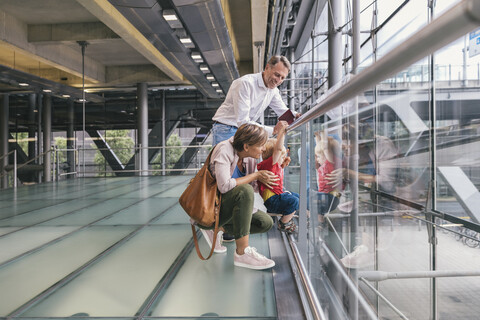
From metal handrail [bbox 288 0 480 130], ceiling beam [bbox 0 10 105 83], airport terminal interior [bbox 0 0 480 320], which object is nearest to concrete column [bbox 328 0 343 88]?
airport terminal interior [bbox 0 0 480 320]

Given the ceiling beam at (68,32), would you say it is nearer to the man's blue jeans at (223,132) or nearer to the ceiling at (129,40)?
the ceiling at (129,40)

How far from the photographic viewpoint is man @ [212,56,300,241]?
2.35 metres

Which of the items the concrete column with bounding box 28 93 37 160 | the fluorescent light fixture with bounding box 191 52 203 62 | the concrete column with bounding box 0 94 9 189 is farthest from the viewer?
the concrete column with bounding box 28 93 37 160

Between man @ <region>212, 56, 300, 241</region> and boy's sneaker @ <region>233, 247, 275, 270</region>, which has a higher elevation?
man @ <region>212, 56, 300, 241</region>

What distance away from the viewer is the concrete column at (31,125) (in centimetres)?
1255

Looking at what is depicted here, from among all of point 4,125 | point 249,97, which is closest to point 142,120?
point 4,125

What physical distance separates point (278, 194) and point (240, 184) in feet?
1.47

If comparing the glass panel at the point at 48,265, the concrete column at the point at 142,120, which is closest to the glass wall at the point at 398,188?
the glass panel at the point at 48,265

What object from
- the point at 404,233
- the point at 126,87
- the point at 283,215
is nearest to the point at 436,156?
the point at 404,233

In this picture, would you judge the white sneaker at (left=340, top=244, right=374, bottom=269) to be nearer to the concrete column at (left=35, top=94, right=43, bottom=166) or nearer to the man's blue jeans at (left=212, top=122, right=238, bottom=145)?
the man's blue jeans at (left=212, top=122, right=238, bottom=145)

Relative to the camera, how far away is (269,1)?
5.69m

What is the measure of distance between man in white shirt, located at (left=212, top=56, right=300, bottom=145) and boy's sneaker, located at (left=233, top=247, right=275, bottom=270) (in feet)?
2.66

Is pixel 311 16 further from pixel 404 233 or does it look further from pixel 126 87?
pixel 126 87

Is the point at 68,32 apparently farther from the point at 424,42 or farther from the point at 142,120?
the point at 424,42
